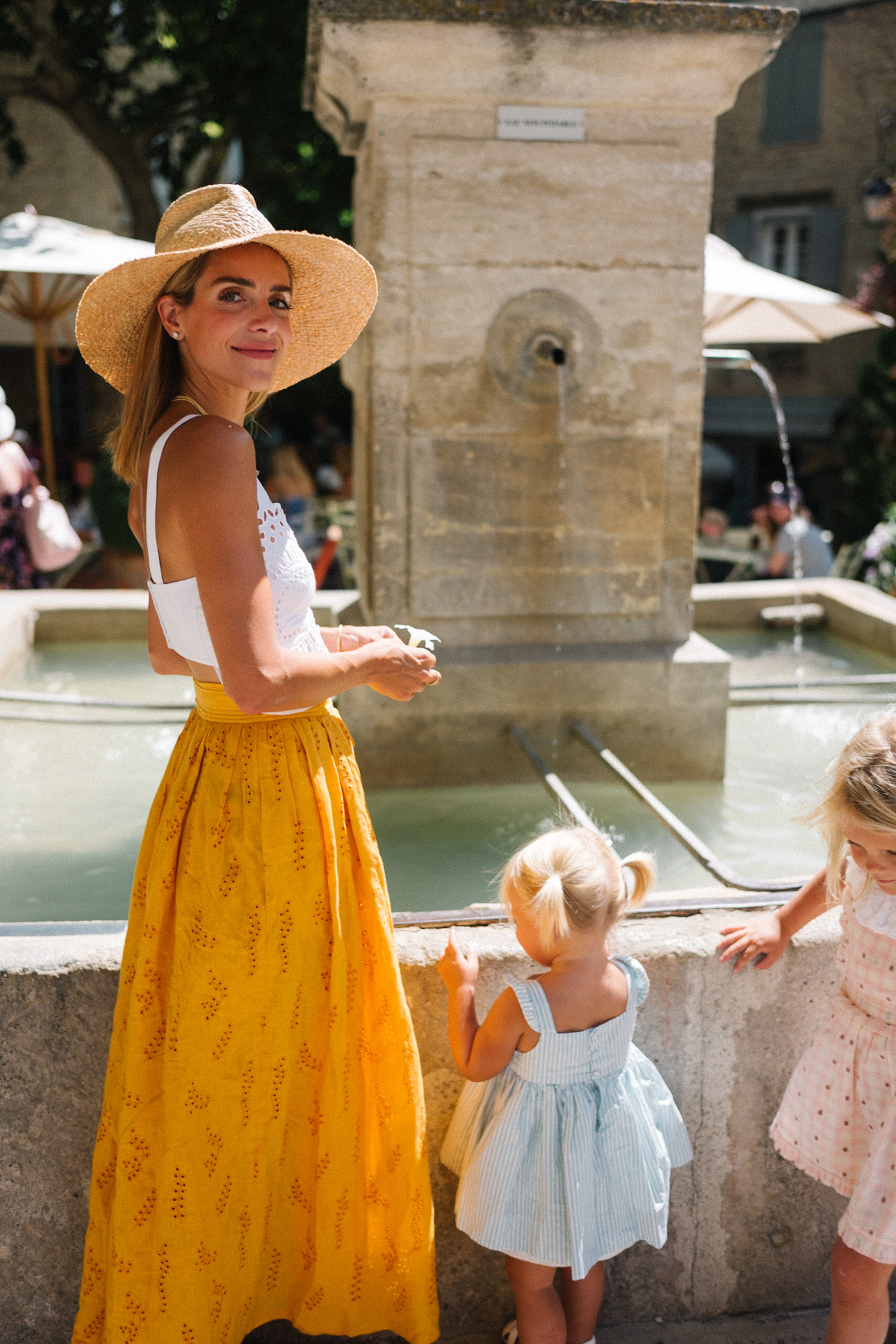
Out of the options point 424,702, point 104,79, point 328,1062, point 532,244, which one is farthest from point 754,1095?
point 104,79

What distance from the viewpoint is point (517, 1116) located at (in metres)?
2.04

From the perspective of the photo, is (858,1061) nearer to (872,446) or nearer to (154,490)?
(154,490)

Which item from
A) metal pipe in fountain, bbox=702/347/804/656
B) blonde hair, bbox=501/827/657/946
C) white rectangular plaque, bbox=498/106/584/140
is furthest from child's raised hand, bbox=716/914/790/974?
metal pipe in fountain, bbox=702/347/804/656

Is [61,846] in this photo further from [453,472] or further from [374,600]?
[453,472]

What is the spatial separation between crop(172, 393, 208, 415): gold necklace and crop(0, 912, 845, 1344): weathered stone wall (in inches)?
38.8

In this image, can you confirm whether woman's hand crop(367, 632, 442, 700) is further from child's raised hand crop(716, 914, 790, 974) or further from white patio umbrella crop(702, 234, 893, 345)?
white patio umbrella crop(702, 234, 893, 345)

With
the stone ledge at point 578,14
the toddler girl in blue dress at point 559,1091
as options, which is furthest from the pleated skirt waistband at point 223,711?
the stone ledge at point 578,14

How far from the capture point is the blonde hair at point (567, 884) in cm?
194

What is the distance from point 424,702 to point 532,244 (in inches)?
58.6

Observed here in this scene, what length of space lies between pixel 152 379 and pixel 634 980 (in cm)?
130

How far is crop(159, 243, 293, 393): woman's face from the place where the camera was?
1.78 metres

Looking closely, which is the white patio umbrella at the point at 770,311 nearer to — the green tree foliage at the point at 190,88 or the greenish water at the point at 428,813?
the greenish water at the point at 428,813

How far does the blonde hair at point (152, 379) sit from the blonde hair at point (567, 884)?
89 cm

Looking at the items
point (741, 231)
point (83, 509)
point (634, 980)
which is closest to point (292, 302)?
point (634, 980)
